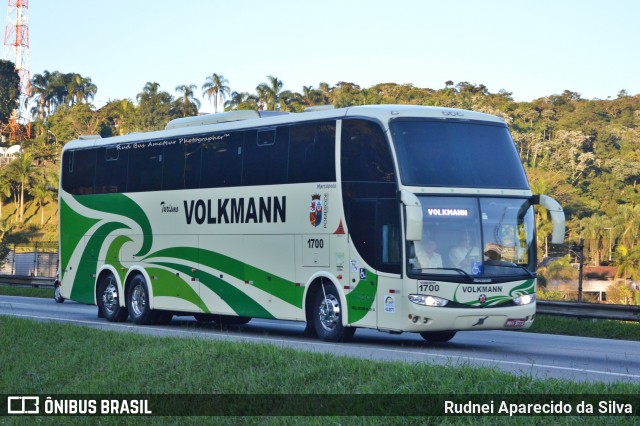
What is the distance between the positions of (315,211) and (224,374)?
677 cm

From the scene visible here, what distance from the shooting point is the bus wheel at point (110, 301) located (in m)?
24.2

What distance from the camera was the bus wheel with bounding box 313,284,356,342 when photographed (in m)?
18.4

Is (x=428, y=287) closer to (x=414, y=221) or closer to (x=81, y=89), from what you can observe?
(x=414, y=221)

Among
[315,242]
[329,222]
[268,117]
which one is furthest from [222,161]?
[329,222]

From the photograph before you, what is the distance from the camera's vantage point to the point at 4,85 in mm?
132875

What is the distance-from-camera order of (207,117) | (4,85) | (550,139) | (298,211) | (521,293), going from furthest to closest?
(4,85)
(550,139)
(207,117)
(298,211)
(521,293)

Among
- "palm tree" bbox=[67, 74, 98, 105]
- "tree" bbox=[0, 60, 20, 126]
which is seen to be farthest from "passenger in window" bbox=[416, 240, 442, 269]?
"palm tree" bbox=[67, 74, 98, 105]

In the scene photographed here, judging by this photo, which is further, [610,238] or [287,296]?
[610,238]

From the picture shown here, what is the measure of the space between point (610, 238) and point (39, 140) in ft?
235

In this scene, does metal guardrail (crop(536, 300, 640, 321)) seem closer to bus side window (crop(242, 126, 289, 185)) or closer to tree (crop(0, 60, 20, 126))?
bus side window (crop(242, 126, 289, 185))

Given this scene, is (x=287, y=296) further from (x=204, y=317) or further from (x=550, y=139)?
(x=550, y=139)

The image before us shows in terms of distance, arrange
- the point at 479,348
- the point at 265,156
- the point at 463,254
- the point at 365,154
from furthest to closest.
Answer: the point at 265,156
the point at 479,348
the point at 365,154
the point at 463,254

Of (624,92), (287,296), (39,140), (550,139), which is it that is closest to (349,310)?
(287,296)

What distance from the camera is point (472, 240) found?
674 inches
